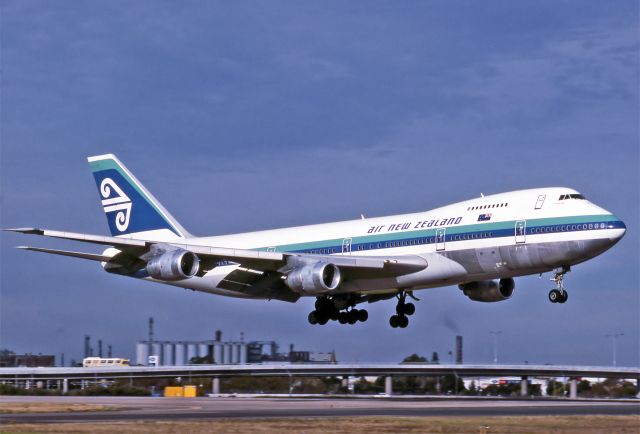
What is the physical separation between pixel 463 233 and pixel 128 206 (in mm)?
25007

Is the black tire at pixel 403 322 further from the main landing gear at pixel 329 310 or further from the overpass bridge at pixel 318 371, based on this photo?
the overpass bridge at pixel 318 371

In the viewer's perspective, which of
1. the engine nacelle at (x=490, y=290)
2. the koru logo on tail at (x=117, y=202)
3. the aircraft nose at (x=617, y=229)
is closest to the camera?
the aircraft nose at (x=617, y=229)

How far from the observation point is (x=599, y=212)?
49000mm

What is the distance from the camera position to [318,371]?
4077 inches

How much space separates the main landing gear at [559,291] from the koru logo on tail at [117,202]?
29.2 metres

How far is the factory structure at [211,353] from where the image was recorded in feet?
512

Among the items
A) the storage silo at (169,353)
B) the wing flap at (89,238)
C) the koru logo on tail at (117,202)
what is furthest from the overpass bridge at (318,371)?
the storage silo at (169,353)

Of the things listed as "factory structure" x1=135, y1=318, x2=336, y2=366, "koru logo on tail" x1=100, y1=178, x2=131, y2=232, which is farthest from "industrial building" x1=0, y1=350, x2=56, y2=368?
"koru logo on tail" x1=100, y1=178, x2=131, y2=232

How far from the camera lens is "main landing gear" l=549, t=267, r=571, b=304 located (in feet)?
161

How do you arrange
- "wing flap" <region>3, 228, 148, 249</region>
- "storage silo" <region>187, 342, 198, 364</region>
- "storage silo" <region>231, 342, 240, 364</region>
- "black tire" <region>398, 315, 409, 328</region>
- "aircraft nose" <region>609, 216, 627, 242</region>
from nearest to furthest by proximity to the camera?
"aircraft nose" <region>609, 216, 627, 242</region>, "wing flap" <region>3, 228, 148, 249</region>, "black tire" <region>398, 315, 409, 328</region>, "storage silo" <region>231, 342, 240, 364</region>, "storage silo" <region>187, 342, 198, 364</region>

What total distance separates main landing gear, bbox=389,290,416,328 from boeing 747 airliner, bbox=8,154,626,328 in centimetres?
6

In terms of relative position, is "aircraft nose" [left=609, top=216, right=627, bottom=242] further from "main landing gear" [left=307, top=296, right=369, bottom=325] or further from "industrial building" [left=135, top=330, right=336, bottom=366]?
"industrial building" [left=135, top=330, right=336, bottom=366]

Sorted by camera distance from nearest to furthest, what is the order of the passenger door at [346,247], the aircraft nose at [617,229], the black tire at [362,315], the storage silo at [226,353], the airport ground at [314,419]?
the airport ground at [314,419] < the aircraft nose at [617,229] < the passenger door at [346,247] < the black tire at [362,315] < the storage silo at [226,353]

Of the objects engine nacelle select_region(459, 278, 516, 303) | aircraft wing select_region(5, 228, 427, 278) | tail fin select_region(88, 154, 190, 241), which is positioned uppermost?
tail fin select_region(88, 154, 190, 241)
